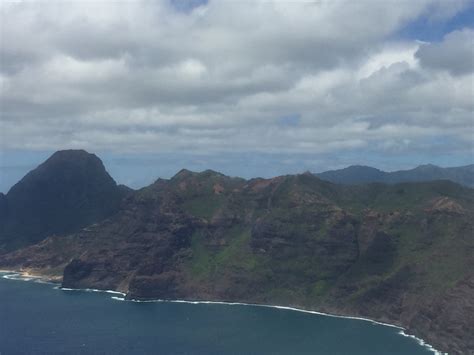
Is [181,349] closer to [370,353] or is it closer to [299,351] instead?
[299,351]

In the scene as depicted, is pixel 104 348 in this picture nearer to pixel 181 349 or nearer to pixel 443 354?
pixel 181 349

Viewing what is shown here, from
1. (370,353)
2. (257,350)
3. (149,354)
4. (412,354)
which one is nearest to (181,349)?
(149,354)

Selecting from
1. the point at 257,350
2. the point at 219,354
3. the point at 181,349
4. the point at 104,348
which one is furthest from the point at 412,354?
the point at 104,348

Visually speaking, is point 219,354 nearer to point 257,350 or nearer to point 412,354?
point 257,350

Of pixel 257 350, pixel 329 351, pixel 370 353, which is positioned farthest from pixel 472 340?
pixel 257 350

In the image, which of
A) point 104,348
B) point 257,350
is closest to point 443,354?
point 257,350
